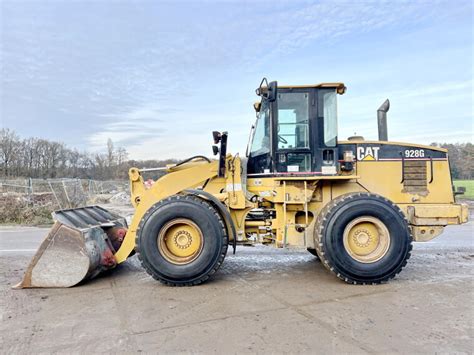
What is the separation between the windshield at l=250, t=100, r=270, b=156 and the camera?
5148 mm

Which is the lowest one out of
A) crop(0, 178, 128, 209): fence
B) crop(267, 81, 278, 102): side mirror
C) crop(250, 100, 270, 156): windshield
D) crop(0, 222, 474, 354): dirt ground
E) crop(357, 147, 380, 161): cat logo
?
crop(0, 222, 474, 354): dirt ground

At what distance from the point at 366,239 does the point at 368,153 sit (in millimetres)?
1286

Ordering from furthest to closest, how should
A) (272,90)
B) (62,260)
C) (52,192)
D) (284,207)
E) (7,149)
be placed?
(7,149) < (52,192) < (284,207) < (272,90) < (62,260)

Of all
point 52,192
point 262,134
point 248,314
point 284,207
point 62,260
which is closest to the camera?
point 248,314

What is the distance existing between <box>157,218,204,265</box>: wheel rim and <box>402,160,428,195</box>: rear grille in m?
3.12

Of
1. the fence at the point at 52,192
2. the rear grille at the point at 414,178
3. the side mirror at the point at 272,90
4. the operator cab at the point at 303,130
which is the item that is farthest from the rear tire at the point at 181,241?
the fence at the point at 52,192

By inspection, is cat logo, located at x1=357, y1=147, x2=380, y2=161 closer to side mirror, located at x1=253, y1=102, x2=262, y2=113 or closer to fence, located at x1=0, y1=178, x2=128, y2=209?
side mirror, located at x1=253, y1=102, x2=262, y2=113

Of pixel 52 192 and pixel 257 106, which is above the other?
pixel 257 106

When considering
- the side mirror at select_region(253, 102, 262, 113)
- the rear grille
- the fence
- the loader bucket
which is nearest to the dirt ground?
the loader bucket

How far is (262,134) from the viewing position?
17.4ft

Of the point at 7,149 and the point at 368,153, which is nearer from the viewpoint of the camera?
the point at 368,153

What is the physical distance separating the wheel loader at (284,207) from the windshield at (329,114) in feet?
0.05

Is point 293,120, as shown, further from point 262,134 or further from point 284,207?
point 284,207

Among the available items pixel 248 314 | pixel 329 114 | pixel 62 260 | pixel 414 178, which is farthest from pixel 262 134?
pixel 62 260
